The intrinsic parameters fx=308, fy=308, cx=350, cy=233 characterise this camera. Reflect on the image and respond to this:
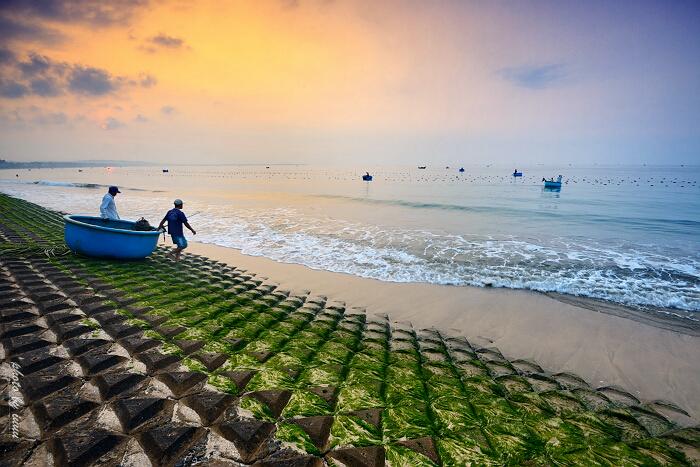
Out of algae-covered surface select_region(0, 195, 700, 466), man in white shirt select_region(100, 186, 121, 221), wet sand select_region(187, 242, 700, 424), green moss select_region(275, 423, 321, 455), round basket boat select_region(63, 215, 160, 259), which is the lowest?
wet sand select_region(187, 242, 700, 424)

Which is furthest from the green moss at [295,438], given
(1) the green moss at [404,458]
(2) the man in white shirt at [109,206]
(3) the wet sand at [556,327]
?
(2) the man in white shirt at [109,206]

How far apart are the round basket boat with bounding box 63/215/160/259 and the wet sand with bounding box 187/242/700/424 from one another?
13.7 ft

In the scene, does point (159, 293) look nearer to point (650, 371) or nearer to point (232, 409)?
point (232, 409)

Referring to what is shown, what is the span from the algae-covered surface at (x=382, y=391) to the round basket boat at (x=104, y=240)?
217 cm


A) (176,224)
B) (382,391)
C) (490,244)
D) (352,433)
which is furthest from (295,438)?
(490,244)

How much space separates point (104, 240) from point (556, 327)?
14876 mm

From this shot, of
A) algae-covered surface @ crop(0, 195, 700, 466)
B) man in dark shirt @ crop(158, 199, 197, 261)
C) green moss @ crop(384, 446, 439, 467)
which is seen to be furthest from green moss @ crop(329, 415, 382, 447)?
man in dark shirt @ crop(158, 199, 197, 261)

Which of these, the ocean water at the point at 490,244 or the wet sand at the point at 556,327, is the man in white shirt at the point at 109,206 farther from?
the wet sand at the point at 556,327

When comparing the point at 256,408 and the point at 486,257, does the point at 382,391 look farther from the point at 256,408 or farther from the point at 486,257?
the point at 486,257

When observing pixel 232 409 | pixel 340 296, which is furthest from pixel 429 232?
pixel 232 409

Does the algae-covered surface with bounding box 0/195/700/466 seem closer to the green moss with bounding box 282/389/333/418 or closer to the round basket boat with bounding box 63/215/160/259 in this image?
the green moss with bounding box 282/389/333/418

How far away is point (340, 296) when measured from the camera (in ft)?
34.2

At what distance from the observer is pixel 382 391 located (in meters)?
5.01

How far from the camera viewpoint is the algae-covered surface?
394cm
